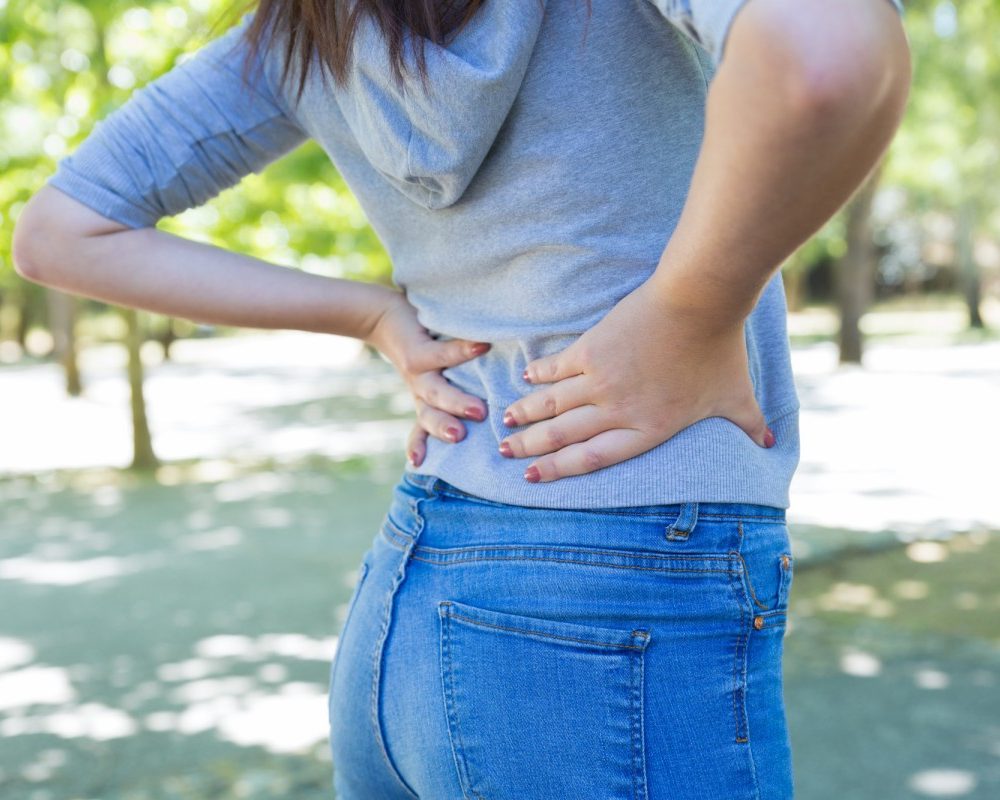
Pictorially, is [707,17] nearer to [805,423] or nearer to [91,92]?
[91,92]

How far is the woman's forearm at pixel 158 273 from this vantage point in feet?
4.56

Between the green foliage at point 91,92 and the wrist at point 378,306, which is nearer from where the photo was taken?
the wrist at point 378,306

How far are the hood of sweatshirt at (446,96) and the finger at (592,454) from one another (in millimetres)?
282

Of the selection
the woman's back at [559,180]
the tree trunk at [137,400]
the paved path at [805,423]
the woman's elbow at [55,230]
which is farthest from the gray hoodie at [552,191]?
the tree trunk at [137,400]

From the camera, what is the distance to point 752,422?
1107 mm

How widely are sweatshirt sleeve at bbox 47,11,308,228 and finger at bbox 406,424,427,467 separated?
1.28 ft

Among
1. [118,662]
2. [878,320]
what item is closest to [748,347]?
[118,662]

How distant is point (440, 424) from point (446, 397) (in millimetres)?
32

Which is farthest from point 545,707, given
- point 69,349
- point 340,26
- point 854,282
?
point 69,349

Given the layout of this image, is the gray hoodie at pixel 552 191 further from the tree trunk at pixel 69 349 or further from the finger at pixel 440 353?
the tree trunk at pixel 69 349

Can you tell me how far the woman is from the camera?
1005 mm

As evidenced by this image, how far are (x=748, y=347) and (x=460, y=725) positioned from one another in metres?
0.48

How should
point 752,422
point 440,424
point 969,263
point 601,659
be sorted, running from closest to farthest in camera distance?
1. point 601,659
2. point 752,422
3. point 440,424
4. point 969,263

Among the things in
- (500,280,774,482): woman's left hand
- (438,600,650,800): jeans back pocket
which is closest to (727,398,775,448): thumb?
(500,280,774,482): woman's left hand
